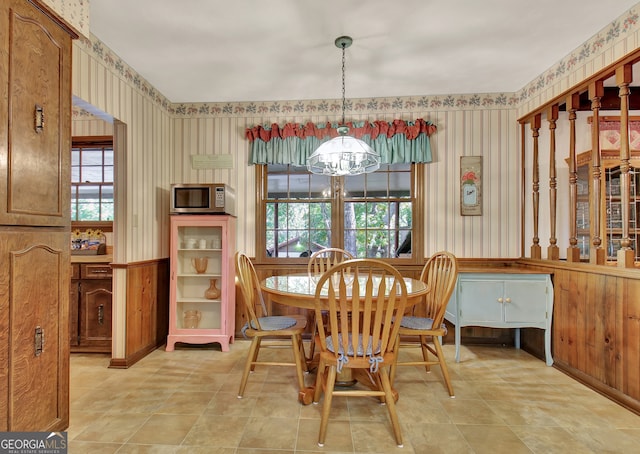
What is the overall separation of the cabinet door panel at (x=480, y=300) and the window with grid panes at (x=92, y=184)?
3.77 metres

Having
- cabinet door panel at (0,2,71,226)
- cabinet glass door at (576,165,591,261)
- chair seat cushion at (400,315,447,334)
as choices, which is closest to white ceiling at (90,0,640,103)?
cabinet door panel at (0,2,71,226)

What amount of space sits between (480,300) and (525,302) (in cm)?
37

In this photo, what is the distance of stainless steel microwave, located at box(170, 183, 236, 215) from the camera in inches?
125

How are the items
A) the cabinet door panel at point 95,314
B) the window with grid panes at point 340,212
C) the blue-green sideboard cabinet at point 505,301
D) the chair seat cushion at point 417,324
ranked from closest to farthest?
the chair seat cushion at point 417,324 → the blue-green sideboard cabinet at point 505,301 → the cabinet door panel at point 95,314 → the window with grid panes at point 340,212

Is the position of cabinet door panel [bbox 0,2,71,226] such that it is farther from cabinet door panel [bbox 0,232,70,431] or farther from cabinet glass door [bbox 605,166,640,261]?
cabinet glass door [bbox 605,166,640,261]

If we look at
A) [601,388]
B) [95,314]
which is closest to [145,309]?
[95,314]

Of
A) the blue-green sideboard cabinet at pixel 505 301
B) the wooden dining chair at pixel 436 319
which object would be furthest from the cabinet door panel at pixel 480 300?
the wooden dining chair at pixel 436 319

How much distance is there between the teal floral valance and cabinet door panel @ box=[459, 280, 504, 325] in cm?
135

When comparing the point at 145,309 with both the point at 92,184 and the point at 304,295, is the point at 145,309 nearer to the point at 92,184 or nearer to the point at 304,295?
the point at 92,184

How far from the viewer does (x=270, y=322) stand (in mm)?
2398

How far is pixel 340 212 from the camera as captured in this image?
3.62 metres

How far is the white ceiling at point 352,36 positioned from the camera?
2.20 meters

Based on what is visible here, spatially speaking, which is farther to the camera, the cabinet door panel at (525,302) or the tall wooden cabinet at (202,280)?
the tall wooden cabinet at (202,280)

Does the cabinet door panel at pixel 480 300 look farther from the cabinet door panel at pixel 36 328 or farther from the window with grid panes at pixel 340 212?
the cabinet door panel at pixel 36 328
